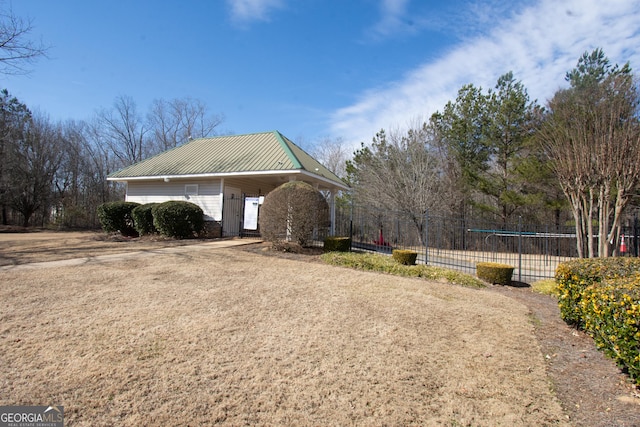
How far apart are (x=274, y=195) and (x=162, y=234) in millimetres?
5327

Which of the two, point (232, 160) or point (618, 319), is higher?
point (232, 160)

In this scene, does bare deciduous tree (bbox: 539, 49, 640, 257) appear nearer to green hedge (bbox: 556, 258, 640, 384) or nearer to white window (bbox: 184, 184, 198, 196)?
green hedge (bbox: 556, 258, 640, 384)

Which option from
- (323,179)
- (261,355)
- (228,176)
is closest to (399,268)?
(261,355)

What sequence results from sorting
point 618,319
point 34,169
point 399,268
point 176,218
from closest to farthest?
1. point 618,319
2. point 399,268
3. point 176,218
4. point 34,169

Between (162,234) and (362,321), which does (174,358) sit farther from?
(162,234)

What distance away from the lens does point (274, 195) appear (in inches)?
401

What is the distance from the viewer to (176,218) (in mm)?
12359

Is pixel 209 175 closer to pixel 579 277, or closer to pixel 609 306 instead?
pixel 579 277

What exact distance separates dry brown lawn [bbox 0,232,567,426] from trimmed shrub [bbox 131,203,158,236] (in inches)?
288

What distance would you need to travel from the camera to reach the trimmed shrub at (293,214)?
9.88m

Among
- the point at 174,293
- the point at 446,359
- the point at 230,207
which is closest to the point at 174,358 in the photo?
the point at 174,293

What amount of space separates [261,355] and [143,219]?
11.6 m

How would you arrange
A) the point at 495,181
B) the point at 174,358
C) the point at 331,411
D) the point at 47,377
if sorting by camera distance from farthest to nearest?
the point at 495,181, the point at 174,358, the point at 47,377, the point at 331,411

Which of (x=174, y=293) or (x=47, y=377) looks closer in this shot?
(x=47, y=377)
